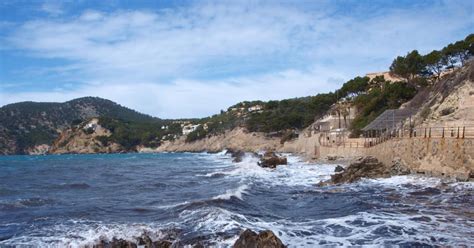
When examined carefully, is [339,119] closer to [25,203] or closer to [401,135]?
[401,135]

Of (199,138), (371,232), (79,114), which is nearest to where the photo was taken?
(371,232)

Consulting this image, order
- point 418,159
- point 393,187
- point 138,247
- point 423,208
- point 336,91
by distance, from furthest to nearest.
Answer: point 336,91 → point 418,159 → point 393,187 → point 423,208 → point 138,247

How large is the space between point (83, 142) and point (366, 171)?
146 metres

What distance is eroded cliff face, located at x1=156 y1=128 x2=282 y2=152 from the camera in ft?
326

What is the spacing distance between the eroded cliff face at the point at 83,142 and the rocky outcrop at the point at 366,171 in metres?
141

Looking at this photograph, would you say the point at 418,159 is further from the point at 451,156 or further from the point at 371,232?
the point at 371,232

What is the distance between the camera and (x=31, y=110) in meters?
180

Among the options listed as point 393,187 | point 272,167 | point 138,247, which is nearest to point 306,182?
point 393,187

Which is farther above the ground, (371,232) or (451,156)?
(451,156)

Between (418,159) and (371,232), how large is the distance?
14.6m

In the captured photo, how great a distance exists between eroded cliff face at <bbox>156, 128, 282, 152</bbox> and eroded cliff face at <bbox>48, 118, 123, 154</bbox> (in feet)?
71.3

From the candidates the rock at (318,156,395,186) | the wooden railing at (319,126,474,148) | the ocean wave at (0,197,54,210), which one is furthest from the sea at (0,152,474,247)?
the wooden railing at (319,126,474,148)

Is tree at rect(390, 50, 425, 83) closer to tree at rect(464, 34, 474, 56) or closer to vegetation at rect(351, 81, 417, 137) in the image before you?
vegetation at rect(351, 81, 417, 137)

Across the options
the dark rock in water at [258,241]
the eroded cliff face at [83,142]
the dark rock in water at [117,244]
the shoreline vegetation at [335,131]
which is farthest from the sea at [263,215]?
the eroded cliff face at [83,142]
